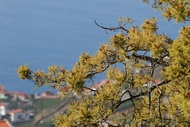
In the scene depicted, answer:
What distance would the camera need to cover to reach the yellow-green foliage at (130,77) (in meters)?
4.20

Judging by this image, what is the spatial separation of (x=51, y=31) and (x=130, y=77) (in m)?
121

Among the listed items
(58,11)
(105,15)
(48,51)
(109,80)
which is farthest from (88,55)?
(58,11)

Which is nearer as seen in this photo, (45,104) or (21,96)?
(21,96)

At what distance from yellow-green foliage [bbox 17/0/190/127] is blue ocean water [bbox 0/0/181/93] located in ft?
236

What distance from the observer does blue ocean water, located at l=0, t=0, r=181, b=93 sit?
95.8 metres

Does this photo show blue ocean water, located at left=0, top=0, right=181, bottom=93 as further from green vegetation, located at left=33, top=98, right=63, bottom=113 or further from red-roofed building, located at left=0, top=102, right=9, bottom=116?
red-roofed building, located at left=0, top=102, right=9, bottom=116

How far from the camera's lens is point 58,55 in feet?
336

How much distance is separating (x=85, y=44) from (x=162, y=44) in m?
106

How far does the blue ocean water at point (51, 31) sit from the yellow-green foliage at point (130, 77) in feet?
236

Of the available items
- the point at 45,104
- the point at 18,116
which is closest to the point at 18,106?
the point at 45,104

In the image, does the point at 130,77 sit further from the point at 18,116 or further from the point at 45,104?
the point at 45,104

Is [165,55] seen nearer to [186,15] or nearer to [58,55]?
[186,15]

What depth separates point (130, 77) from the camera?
491 cm

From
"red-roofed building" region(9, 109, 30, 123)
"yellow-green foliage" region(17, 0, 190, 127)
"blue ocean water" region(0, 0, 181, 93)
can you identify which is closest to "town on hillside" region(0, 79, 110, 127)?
"red-roofed building" region(9, 109, 30, 123)
